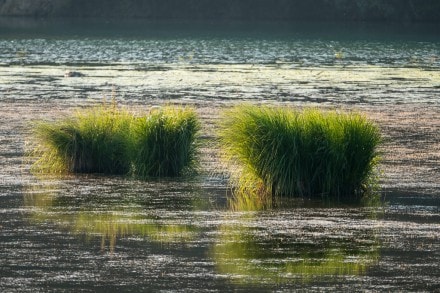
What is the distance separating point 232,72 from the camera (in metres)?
43.1

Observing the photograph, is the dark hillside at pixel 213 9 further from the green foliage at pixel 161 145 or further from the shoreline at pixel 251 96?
the green foliage at pixel 161 145

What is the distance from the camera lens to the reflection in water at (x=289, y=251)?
11.4m

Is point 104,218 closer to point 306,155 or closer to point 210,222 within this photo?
point 210,222

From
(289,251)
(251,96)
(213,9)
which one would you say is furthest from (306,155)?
(213,9)

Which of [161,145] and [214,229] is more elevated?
[161,145]

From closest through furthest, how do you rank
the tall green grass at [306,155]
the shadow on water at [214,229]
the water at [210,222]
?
the water at [210,222] < the shadow on water at [214,229] < the tall green grass at [306,155]

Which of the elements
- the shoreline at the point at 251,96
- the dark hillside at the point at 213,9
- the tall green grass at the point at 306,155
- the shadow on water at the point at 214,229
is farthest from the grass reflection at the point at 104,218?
the dark hillside at the point at 213,9

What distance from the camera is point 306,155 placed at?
16.3m

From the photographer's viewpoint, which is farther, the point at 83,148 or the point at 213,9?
the point at 213,9

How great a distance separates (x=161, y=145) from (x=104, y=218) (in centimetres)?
391

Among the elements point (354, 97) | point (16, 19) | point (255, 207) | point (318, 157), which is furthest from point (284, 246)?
point (16, 19)

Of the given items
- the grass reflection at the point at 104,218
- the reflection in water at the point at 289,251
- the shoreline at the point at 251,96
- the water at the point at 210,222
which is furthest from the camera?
the shoreline at the point at 251,96

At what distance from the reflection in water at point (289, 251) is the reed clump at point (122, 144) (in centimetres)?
377

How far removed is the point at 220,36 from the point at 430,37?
12.4m
